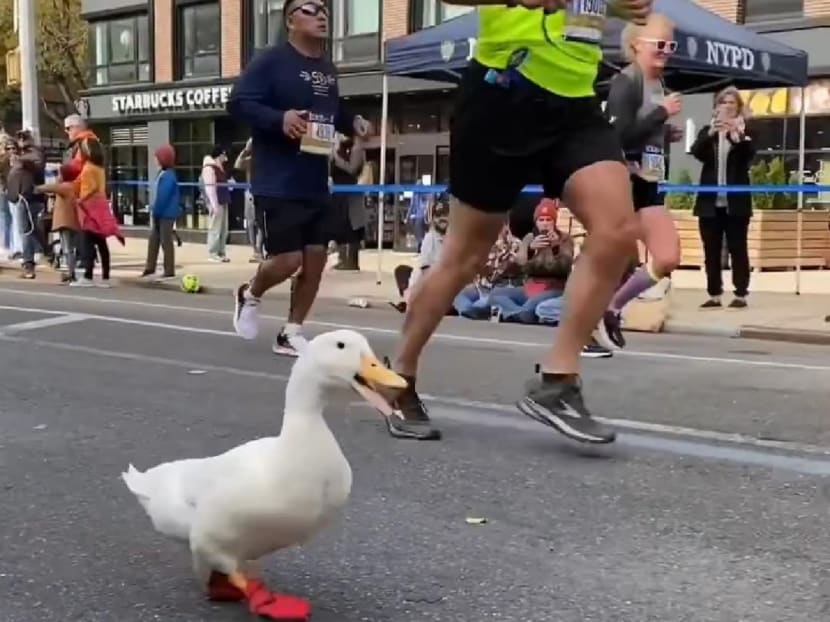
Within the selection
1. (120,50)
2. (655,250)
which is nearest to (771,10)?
(655,250)

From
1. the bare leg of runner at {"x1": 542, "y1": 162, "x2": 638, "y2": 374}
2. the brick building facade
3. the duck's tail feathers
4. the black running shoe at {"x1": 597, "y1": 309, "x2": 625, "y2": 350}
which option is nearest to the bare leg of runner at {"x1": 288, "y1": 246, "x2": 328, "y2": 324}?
the black running shoe at {"x1": 597, "y1": 309, "x2": 625, "y2": 350}

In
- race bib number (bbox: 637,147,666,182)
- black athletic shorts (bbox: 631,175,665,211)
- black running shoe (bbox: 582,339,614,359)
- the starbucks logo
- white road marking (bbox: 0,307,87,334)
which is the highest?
the starbucks logo

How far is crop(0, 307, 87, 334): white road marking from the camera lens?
27.7 ft

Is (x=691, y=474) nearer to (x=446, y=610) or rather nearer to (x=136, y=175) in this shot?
(x=446, y=610)

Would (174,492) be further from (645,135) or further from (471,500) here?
(645,135)

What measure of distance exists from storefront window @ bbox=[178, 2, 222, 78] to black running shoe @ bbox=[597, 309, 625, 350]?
71.0ft

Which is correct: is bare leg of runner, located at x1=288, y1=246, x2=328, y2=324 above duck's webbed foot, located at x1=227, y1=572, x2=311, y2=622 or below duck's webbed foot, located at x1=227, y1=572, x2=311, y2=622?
above

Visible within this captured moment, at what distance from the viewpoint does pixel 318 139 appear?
6.60 metres

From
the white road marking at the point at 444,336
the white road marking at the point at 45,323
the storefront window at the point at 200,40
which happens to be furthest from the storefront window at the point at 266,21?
the white road marking at the point at 45,323

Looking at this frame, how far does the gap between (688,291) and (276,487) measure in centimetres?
1069

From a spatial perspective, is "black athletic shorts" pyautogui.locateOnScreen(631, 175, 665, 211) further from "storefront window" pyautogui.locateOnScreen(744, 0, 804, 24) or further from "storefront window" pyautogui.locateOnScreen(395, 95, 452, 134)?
"storefront window" pyautogui.locateOnScreen(395, 95, 452, 134)

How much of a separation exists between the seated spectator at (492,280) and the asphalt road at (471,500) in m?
3.47

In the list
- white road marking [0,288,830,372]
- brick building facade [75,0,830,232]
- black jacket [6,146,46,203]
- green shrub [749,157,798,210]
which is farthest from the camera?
brick building facade [75,0,830,232]

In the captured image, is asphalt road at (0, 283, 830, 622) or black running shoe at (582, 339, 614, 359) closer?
asphalt road at (0, 283, 830, 622)
